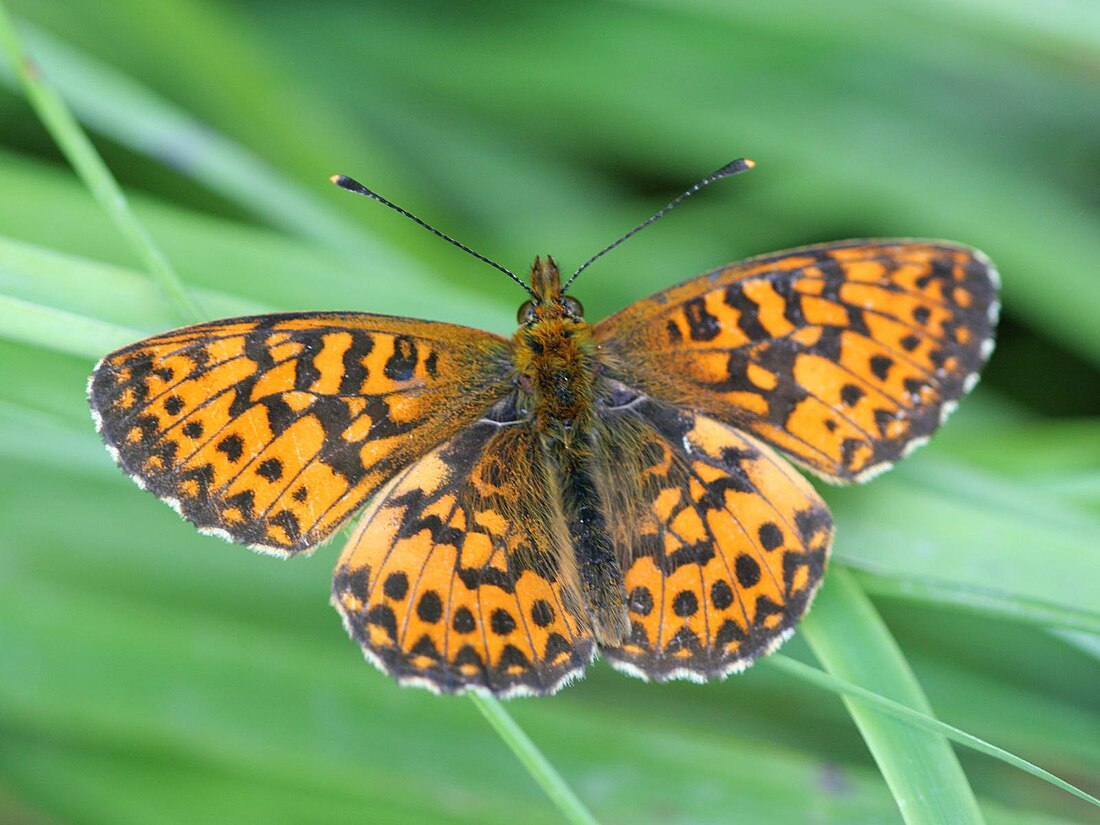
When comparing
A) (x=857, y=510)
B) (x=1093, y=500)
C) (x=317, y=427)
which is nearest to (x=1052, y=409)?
(x=1093, y=500)

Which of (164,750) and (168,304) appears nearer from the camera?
(168,304)

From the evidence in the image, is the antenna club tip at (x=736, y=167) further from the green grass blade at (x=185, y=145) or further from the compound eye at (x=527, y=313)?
the green grass blade at (x=185, y=145)

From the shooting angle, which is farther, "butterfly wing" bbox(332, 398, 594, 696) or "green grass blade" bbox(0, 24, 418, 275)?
"green grass blade" bbox(0, 24, 418, 275)

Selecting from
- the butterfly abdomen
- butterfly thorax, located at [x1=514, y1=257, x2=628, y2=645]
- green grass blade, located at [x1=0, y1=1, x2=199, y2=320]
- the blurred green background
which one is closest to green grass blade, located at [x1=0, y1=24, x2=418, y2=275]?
the blurred green background

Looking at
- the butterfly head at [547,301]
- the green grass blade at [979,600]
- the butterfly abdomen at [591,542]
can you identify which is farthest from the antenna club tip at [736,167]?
the green grass blade at [979,600]

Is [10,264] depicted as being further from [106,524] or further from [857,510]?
[857,510]

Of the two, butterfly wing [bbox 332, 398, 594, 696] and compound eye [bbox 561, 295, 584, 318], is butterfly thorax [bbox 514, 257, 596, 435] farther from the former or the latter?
butterfly wing [bbox 332, 398, 594, 696]
